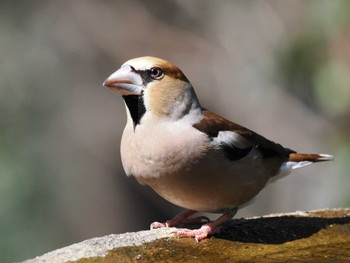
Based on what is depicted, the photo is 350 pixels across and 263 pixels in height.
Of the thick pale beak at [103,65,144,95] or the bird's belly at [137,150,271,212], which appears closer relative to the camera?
the thick pale beak at [103,65,144,95]

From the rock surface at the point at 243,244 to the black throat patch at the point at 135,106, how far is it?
0.60 meters

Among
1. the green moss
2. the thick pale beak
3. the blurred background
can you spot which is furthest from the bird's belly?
the blurred background

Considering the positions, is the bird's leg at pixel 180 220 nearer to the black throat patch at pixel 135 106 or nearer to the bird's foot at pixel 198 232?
the bird's foot at pixel 198 232

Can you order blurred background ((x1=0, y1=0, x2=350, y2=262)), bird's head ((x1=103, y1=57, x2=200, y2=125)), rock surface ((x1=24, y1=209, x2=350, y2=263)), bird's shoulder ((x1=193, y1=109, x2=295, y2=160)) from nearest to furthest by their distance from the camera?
1. rock surface ((x1=24, y1=209, x2=350, y2=263))
2. bird's head ((x1=103, y1=57, x2=200, y2=125))
3. bird's shoulder ((x1=193, y1=109, x2=295, y2=160))
4. blurred background ((x1=0, y1=0, x2=350, y2=262))

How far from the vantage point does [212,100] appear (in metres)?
9.88

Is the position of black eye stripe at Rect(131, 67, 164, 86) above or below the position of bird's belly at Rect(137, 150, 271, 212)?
above

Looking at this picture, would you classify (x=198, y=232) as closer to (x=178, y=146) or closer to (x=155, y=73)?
(x=178, y=146)

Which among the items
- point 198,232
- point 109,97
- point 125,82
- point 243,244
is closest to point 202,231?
point 198,232

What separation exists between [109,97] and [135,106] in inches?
233

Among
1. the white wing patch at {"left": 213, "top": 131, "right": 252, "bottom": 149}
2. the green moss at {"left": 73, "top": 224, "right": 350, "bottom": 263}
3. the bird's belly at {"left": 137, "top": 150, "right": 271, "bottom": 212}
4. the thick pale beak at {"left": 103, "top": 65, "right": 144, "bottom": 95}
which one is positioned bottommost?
the green moss at {"left": 73, "top": 224, "right": 350, "bottom": 263}

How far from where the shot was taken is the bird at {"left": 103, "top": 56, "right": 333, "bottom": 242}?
401 centimetres

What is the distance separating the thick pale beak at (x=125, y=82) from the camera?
3936mm

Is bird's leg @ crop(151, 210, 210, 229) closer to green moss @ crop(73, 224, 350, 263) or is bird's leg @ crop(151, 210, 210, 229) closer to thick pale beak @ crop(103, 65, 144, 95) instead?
green moss @ crop(73, 224, 350, 263)

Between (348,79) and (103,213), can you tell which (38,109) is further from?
(348,79)
